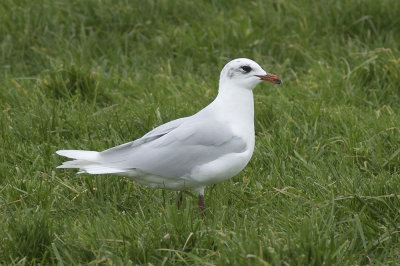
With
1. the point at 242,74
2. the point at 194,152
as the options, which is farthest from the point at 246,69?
the point at 194,152

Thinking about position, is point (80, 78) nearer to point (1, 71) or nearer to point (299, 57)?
point (1, 71)

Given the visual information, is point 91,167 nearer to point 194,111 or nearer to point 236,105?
point 236,105

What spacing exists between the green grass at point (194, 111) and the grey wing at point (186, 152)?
246 millimetres

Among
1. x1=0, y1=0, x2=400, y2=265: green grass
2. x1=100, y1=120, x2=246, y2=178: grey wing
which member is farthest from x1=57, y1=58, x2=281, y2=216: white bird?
x1=0, y1=0, x2=400, y2=265: green grass

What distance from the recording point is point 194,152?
14.8ft

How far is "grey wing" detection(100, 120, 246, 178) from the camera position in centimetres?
452

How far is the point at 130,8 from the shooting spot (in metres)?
8.03

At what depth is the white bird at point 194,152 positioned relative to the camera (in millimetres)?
4504

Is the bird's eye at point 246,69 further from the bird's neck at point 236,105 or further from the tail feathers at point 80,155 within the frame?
A: the tail feathers at point 80,155

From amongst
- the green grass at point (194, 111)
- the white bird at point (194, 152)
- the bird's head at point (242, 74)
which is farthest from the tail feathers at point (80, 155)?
the bird's head at point (242, 74)

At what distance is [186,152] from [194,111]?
1.72 metres

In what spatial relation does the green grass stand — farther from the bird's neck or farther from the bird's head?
Answer: the bird's head

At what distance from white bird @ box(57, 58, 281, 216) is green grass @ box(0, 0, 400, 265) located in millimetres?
198

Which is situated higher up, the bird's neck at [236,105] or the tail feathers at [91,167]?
the bird's neck at [236,105]
